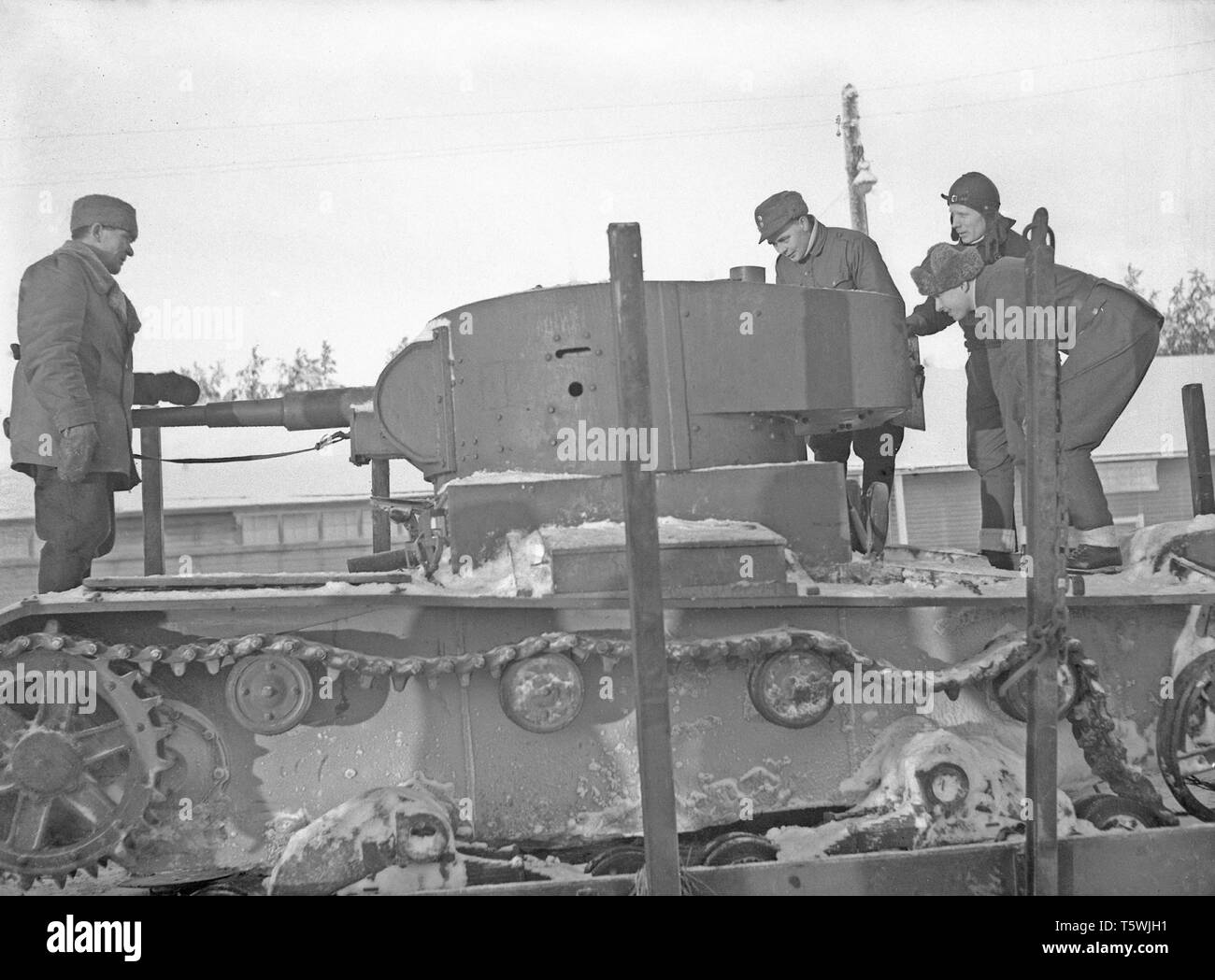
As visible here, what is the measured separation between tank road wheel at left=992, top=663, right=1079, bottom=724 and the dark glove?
241 inches

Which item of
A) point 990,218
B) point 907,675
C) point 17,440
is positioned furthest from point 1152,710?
point 17,440

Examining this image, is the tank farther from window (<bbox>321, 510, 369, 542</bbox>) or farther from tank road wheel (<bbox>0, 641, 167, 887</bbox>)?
window (<bbox>321, 510, 369, 542</bbox>)

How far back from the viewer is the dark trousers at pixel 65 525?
643 centimetres

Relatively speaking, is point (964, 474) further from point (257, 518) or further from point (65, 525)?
point (65, 525)

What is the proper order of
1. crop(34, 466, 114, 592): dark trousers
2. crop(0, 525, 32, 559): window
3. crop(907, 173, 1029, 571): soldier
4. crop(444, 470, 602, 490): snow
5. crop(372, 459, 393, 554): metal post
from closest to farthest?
crop(444, 470, 602, 490): snow < crop(34, 466, 114, 592): dark trousers < crop(907, 173, 1029, 571): soldier < crop(372, 459, 393, 554): metal post < crop(0, 525, 32, 559): window

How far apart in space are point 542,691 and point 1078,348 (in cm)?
372

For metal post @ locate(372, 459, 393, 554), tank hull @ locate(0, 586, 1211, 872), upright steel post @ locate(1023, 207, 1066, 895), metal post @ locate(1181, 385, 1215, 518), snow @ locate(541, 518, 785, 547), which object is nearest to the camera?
upright steel post @ locate(1023, 207, 1066, 895)

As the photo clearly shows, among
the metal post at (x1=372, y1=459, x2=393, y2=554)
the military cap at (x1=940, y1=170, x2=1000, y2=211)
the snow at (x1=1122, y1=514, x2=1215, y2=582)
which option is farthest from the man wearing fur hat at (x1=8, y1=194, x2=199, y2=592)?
the snow at (x1=1122, y1=514, x2=1215, y2=582)

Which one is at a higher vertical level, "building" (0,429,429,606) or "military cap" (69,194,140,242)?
"military cap" (69,194,140,242)

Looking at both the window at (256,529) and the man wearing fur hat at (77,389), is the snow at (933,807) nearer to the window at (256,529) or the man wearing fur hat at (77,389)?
the man wearing fur hat at (77,389)

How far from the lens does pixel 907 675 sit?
5.64 metres

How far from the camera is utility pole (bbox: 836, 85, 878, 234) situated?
39.1ft

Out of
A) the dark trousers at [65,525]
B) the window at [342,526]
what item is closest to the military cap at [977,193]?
the dark trousers at [65,525]
